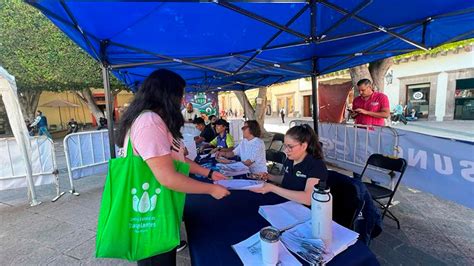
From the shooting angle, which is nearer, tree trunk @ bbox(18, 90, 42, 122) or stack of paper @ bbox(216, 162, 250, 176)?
stack of paper @ bbox(216, 162, 250, 176)

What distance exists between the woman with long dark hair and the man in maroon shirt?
336cm

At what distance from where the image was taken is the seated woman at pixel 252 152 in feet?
9.30

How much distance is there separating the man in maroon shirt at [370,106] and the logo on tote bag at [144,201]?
359cm

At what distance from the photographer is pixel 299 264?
0.97 m

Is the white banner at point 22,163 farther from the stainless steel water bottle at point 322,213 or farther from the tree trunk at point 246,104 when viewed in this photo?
the tree trunk at point 246,104

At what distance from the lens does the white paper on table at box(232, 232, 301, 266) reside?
986 millimetres

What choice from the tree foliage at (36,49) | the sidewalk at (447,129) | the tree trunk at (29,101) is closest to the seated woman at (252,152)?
the sidewalk at (447,129)

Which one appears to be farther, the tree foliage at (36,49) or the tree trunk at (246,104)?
the tree trunk at (246,104)

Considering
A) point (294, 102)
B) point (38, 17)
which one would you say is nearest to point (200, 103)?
point (38, 17)

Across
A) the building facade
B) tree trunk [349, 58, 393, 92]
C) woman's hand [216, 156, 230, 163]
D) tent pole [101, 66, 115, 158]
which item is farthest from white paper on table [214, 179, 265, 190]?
the building facade

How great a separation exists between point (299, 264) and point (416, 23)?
114 inches

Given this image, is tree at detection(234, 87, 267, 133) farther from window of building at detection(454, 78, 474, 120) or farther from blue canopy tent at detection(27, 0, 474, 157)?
window of building at detection(454, 78, 474, 120)

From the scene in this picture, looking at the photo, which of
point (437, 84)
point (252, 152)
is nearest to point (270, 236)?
point (252, 152)

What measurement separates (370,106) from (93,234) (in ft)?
14.3
